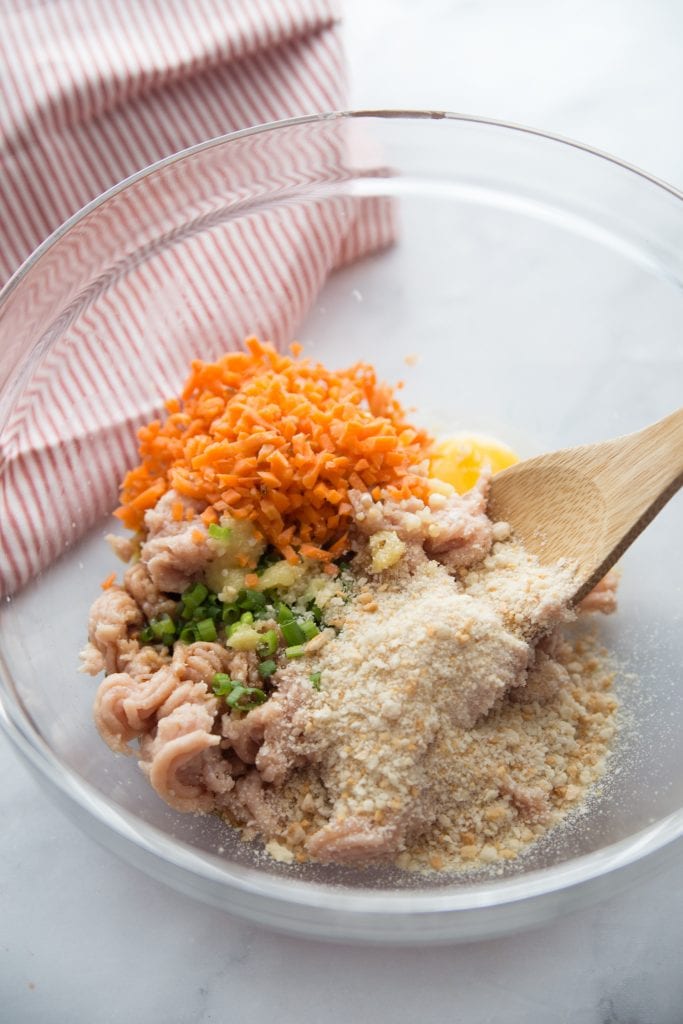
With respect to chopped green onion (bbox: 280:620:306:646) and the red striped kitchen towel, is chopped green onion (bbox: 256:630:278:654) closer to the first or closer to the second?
chopped green onion (bbox: 280:620:306:646)

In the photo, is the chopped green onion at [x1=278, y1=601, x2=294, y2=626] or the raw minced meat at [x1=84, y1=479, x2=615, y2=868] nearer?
the raw minced meat at [x1=84, y1=479, x2=615, y2=868]

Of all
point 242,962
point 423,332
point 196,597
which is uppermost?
point 423,332

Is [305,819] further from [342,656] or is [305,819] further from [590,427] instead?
[590,427]

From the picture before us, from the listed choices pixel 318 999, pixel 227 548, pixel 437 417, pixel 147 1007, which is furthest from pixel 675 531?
pixel 147 1007

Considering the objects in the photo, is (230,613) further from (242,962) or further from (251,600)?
(242,962)

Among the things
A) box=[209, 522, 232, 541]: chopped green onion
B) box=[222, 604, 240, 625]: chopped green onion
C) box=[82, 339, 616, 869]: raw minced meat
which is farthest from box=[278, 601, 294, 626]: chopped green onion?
box=[209, 522, 232, 541]: chopped green onion

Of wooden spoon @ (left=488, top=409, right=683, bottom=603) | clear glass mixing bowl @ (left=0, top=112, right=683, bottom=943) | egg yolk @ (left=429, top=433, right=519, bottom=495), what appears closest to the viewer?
clear glass mixing bowl @ (left=0, top=112, right=683, bottom=943)

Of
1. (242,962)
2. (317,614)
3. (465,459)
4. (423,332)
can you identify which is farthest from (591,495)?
(242,962)
